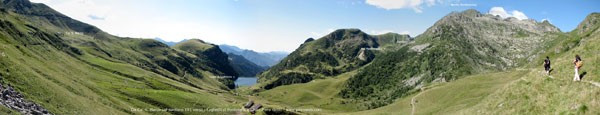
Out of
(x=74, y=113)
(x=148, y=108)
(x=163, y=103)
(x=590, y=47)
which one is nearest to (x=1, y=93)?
(x=74, y=113)

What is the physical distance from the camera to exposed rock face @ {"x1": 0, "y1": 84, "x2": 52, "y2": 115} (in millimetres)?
35719

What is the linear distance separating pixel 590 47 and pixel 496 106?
15.2 metres

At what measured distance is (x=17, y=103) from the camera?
37250 mm

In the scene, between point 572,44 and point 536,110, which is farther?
point 572,44

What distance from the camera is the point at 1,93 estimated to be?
1451 inches

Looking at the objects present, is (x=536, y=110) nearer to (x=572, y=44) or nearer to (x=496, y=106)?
(x=496, y=106)

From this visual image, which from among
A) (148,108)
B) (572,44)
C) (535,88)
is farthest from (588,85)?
(572,44)

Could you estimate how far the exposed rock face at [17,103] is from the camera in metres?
35.7

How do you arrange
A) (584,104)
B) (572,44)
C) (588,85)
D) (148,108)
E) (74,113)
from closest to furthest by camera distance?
(584,104), (588,85), (74,113), (148,108), (572,44)

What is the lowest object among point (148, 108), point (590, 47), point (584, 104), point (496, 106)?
point (148, 108)

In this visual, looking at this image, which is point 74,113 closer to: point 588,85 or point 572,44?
point 588,85

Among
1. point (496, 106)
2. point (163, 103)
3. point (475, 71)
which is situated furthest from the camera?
point (475, 71)

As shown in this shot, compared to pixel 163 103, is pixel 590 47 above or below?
above

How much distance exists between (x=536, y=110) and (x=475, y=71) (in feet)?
635
